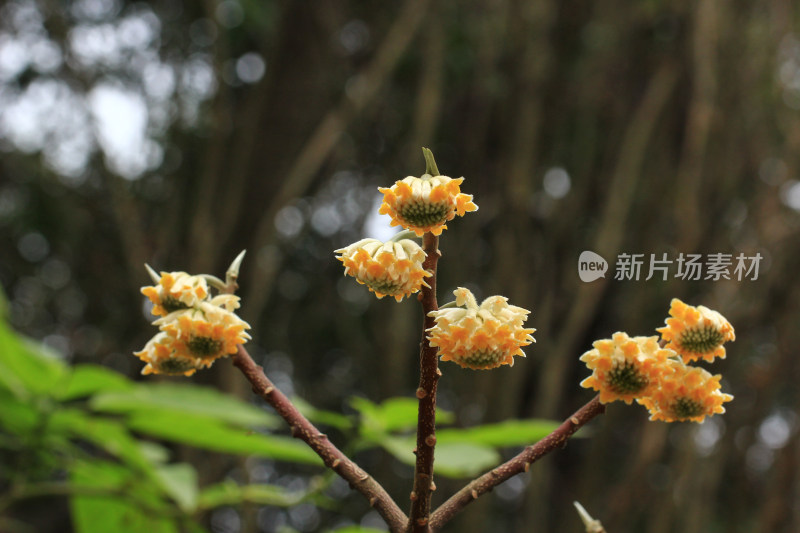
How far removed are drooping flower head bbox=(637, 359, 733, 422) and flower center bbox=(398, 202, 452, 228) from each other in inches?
5.1

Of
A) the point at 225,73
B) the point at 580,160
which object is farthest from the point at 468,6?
the point at 225,73

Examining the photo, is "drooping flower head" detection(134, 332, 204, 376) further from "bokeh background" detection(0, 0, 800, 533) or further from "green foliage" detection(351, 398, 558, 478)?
"bokeh background" detection(0, 0, 800, 533)

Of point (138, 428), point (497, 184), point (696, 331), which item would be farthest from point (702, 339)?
point (497, 184)

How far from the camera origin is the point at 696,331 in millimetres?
331

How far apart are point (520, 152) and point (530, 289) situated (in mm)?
422

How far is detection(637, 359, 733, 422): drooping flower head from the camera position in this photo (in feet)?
1.10

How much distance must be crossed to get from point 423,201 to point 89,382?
2.00 ft

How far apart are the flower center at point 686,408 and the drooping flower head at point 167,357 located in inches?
9.0

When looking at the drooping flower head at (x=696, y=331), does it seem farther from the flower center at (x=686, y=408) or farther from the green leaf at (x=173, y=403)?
the green leaf at (x=173, y=403)

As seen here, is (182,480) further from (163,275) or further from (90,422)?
(163,275)

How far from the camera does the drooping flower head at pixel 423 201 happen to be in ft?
0.99

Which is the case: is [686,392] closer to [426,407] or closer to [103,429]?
[426,407]

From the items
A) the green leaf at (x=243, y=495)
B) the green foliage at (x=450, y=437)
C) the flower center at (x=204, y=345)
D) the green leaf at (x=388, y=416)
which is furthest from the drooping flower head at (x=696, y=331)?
the green leaf at (x=243, y=495)

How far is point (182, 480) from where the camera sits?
32.5 inches
